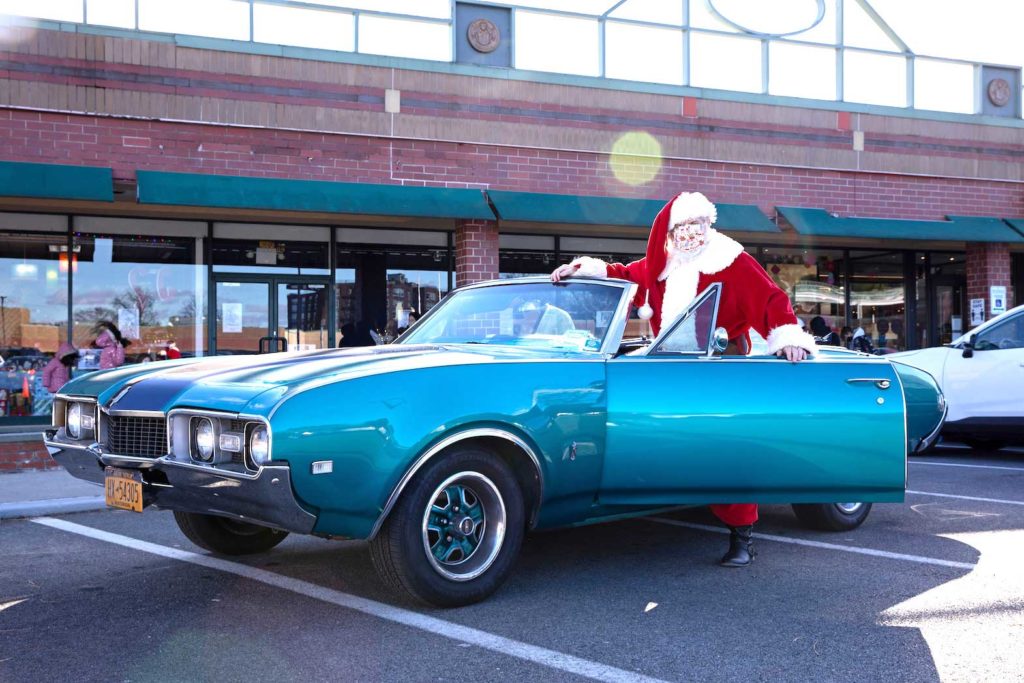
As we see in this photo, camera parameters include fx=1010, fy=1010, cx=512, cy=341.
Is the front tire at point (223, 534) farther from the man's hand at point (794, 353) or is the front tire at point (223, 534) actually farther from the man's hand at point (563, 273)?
the man's hand at point (794, 353)

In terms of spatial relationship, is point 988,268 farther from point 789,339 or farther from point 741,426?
point 741,426

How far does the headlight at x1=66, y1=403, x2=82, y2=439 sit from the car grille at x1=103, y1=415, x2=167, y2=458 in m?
0.36

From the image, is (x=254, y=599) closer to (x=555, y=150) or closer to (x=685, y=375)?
(x=685, y=375)

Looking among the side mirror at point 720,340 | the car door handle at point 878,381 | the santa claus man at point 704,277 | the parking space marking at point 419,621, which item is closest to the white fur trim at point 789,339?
the santa claus man at point 704,277

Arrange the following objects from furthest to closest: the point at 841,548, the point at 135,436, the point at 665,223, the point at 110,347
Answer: the point at 110,347, the point at 841,548, the point at 665,223, the point at 135,436

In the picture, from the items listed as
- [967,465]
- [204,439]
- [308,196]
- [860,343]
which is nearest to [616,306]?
[204,439]

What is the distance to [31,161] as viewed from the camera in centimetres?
1248

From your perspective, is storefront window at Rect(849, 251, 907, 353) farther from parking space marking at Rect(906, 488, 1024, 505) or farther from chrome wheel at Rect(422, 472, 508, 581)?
chrome wheel at Rect(422, 472, 508, 581)

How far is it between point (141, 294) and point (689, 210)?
35.7 feet

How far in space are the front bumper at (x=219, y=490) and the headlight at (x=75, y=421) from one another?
0.30 m

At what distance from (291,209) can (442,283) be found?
11.7 ft

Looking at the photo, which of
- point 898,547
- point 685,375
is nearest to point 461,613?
point 685,375

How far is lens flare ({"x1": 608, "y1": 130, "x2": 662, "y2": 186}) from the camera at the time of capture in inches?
601

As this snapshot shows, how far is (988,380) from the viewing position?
1045 cm
